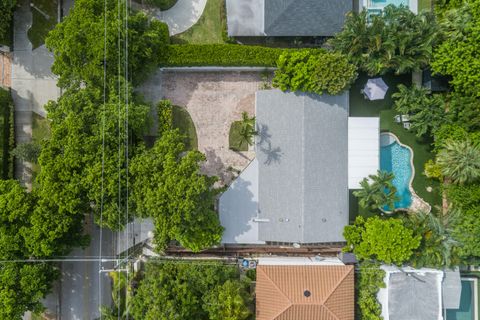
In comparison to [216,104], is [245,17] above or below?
above

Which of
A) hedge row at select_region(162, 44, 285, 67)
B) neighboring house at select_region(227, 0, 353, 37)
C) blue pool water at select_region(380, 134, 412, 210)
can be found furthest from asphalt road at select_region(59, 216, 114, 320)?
blue pool water at select_region(380, 134, 412, 210)

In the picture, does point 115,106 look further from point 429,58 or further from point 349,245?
point 429,58

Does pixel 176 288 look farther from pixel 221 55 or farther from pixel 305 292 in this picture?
pixel 221 55

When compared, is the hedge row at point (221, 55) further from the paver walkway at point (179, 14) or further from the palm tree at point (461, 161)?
the palm tree at point (461, 161)

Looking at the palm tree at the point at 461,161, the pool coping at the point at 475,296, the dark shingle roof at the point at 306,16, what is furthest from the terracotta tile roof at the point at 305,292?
the dark shingle roof at the point at 306,16

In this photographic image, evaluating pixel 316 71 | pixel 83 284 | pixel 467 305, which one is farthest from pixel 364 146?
pixel 83 284
